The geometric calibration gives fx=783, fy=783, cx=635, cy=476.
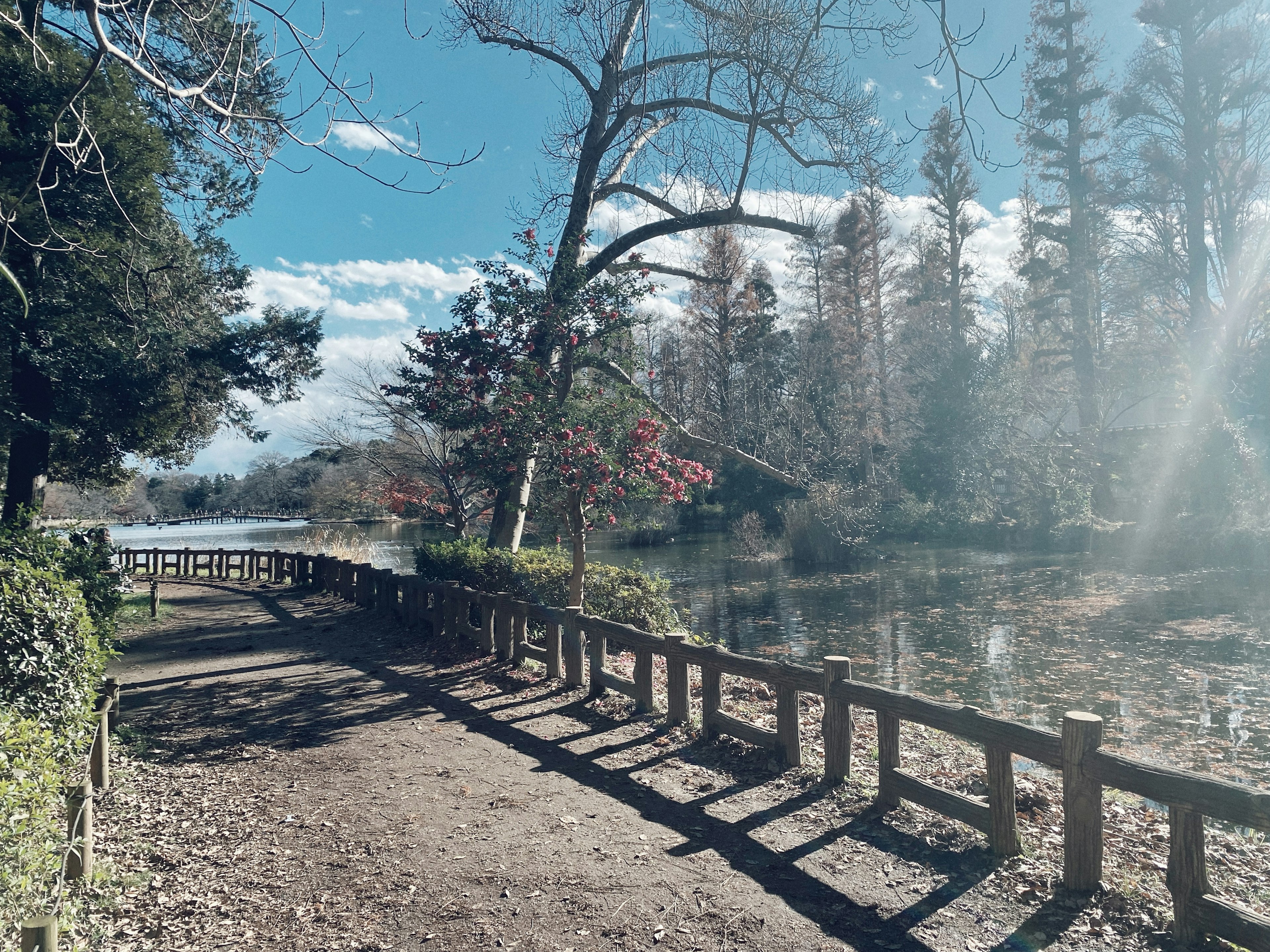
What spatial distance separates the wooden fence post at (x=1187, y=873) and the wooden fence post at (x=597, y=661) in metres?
5.05

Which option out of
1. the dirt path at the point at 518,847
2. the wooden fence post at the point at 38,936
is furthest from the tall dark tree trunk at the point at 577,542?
the wooden fence post at the point at 38,936

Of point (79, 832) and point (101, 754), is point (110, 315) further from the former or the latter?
point (79, 832)

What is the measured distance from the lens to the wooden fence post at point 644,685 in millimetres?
7191

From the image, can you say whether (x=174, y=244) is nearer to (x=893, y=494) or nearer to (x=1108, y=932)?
(x=1108, y=932)

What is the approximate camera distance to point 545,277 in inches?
408

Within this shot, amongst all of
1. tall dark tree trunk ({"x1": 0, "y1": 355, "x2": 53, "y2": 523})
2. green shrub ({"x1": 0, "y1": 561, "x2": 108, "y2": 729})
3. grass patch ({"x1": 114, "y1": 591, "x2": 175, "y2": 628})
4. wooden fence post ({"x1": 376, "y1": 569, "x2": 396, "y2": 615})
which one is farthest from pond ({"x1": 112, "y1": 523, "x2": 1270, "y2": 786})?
tall dark tree trunk ({"x1": 0, "y1": 355, "x2": 53, "y2": 523})

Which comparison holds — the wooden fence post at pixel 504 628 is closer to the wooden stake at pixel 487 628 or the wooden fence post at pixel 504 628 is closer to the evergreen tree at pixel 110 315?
the wooden stake at pixel 487 628

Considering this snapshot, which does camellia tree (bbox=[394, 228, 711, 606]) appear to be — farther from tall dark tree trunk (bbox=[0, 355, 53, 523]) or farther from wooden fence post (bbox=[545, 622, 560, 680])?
tall dark tree trunk (bbox=[0, 355, 53, 523])

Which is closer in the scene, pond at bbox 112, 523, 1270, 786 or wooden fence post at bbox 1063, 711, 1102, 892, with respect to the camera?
wooden fence post at bbox 1063, 711, 1102, 892

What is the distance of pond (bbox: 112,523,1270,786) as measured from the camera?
8.77 metres

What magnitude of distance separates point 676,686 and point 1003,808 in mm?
2980

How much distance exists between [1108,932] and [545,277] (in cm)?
889

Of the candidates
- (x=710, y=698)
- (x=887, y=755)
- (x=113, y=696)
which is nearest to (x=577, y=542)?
(x=710, y=698)

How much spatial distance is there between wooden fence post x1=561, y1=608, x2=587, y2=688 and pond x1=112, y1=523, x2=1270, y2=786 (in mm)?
4809
